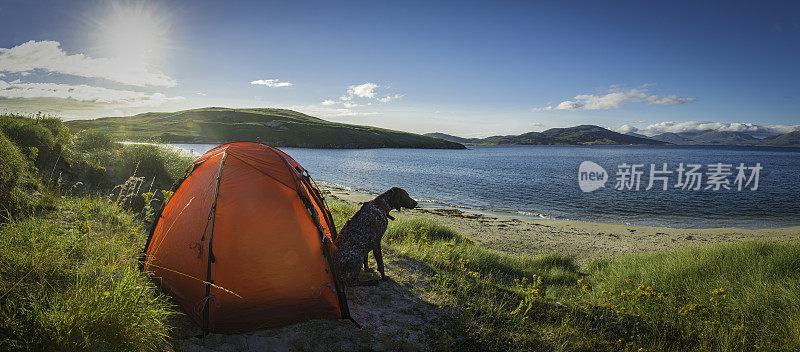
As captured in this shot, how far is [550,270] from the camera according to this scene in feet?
34.2

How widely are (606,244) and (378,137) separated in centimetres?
13012

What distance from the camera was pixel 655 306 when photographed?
5699 millimetres

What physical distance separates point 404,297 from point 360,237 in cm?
141

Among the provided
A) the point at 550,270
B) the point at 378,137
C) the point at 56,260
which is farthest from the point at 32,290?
the point at 378,137

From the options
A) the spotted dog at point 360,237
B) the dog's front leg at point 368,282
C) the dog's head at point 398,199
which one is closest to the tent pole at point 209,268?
the spotted dog at point 360,237

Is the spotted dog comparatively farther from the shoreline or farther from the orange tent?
the shoreline

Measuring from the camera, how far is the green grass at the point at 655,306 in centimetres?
Result: 477

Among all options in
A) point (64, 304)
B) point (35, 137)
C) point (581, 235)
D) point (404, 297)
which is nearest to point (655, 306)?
point (404, 297)

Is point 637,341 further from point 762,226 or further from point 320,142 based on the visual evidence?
point 320,142

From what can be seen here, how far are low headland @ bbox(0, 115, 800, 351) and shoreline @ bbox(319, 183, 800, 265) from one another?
3787 mm

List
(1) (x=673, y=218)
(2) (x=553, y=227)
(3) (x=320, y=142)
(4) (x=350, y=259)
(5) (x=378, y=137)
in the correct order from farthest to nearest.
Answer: (5) (x=378, y=137) < (3) (x=320, y=142) < (1) (x=673, y=218) < (2) (x=553, y=227) < (4) (x=350, y=259)

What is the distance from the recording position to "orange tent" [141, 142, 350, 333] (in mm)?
4504

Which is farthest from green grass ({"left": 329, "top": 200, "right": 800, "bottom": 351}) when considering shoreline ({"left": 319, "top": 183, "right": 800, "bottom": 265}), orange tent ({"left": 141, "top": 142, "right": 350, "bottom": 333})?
shoreline ({"left": 319, "top": 183, "right": 800, "bottom": 265})

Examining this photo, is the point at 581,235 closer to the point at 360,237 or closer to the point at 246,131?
the point at 360,237
